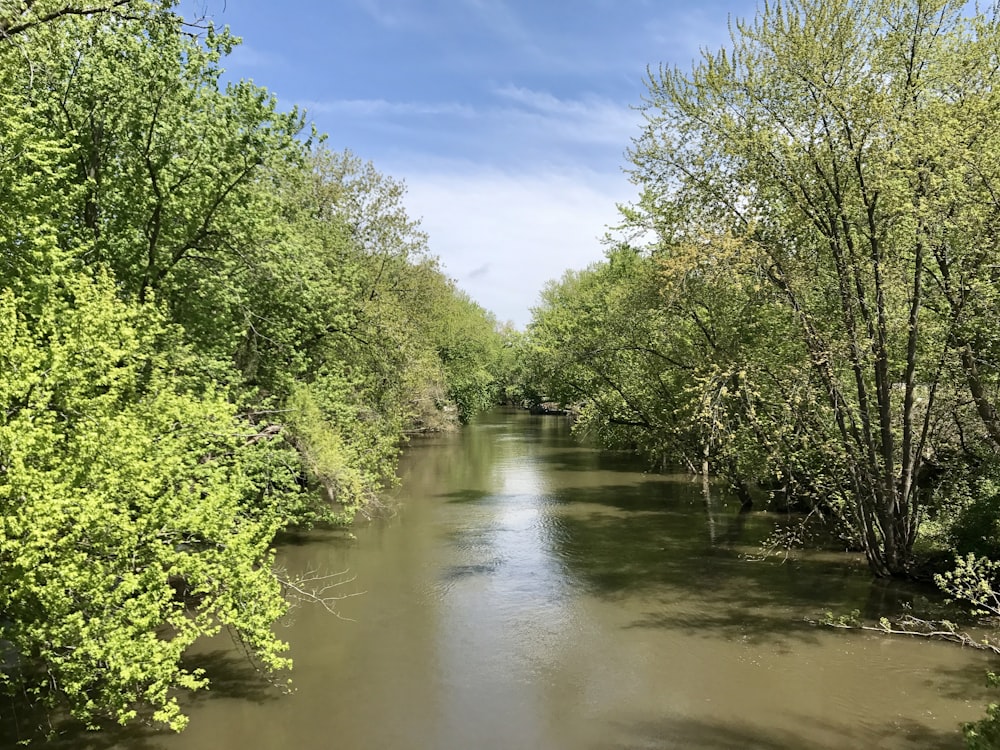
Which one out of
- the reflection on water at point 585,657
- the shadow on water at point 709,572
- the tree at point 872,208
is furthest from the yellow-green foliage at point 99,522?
the tree at point 872,208

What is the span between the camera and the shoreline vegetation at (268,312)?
698 cm

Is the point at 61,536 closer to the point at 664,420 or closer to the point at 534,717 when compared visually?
the point at 534,717

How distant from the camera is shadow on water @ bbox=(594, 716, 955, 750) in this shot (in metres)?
8.18

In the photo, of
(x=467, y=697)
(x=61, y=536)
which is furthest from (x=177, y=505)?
(x=467, y=697)

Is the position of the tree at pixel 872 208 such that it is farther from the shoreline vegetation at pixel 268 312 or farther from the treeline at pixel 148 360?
the treeline at pixel 148 360

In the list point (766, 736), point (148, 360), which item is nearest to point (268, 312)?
point (148, 360)

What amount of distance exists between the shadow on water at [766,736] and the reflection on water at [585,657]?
3cm

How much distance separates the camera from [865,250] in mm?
12484

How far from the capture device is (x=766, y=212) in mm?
14055

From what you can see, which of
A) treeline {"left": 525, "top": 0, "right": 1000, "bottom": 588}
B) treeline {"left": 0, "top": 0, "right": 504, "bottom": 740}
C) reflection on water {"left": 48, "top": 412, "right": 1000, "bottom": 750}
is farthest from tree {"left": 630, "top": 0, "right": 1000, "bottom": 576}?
treeline {"left": 0, "top": 0, "right": 504, "bottom": 740}

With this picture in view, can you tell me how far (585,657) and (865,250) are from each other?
9.14 metres

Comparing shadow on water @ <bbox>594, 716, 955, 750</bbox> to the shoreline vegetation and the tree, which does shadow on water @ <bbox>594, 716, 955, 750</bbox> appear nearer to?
the shoreline vegetation

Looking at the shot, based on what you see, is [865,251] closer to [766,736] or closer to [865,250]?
[865,250]

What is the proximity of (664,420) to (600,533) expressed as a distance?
5.31 meters
